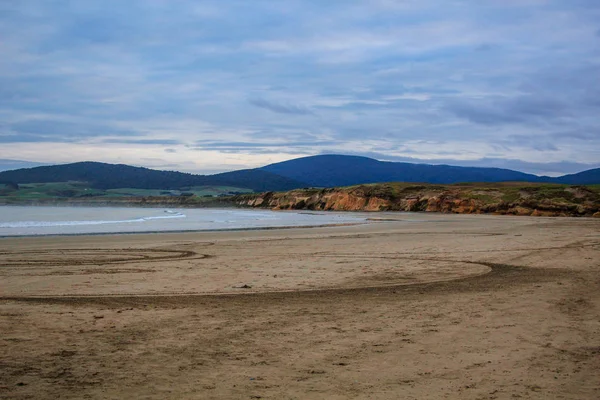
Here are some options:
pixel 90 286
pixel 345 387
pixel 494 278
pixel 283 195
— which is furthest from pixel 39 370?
pixel 283 195

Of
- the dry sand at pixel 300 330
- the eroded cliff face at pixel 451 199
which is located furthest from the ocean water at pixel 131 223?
the dry sand at pixel 300 330

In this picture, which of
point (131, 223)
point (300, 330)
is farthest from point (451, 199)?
point (300, 330)

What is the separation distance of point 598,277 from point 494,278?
7.88ft

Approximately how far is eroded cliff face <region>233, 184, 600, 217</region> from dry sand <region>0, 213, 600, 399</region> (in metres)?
42.7

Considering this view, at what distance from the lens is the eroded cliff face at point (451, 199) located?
55562mm

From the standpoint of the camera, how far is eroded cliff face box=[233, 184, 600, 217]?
182ft

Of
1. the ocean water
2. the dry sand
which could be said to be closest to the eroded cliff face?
the ocean water

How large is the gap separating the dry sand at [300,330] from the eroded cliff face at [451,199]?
4273 centimetres

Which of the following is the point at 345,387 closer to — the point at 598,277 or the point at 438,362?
the point at 438,362

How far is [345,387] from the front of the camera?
5.65 meters

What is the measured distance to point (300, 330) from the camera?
8031 millimetres

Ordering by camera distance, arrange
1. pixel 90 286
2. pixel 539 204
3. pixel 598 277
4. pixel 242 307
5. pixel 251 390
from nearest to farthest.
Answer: pixel 251 390, pixel 242 307, pixel 90 286, pixel 598 277, pixel 539 204

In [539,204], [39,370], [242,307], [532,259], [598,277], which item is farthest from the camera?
Answer: [539,204]

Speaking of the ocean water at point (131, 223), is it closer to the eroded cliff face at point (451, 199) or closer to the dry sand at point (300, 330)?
the eroded cliff face at point (451, 199)
